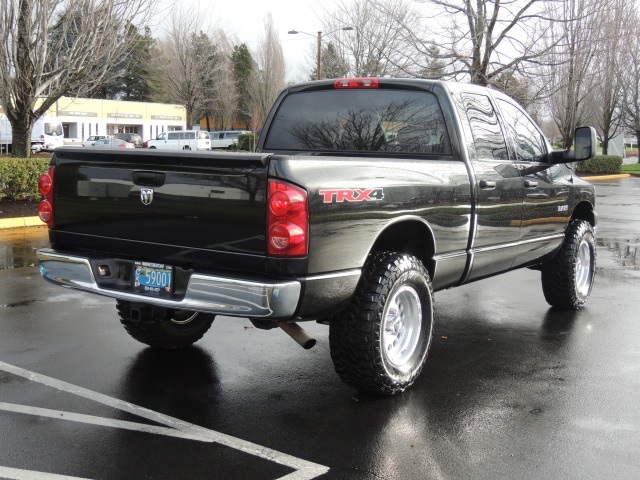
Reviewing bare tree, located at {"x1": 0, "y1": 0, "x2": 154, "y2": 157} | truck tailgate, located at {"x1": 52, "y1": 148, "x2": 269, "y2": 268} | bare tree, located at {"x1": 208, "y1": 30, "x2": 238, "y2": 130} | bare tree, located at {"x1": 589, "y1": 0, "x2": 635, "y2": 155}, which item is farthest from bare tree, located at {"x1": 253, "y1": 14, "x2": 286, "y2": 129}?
truck tailgate, located at {"x1": 52, "y1": 148, "x2": 269, "y2": 268}

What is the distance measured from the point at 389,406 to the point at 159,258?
63.5 inches

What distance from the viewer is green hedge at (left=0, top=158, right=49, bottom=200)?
45.8 ft

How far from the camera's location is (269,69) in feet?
192

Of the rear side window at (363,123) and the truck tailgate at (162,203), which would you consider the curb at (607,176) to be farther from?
the truck tailgate at (162,203)

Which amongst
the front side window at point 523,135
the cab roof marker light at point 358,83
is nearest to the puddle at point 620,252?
the front side window at point 523,135

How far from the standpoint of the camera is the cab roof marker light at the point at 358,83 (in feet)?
18.4

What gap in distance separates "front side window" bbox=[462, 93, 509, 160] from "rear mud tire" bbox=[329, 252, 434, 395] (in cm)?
133

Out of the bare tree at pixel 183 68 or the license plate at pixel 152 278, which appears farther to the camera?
the bare tree at pixel 183 68

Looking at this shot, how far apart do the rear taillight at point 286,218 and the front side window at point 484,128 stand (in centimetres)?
211

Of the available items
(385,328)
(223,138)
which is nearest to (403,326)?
(385,328)

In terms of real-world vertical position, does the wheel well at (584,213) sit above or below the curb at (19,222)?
above

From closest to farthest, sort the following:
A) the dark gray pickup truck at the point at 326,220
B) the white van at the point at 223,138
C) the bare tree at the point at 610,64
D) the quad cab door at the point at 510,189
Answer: the dark gray pickup truck at the point at 326,220
the quad cab door at the point at 510,189
the bare tree at the point at 610,64
the white van at the point at 223,138

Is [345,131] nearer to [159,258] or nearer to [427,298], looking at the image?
[427,298]

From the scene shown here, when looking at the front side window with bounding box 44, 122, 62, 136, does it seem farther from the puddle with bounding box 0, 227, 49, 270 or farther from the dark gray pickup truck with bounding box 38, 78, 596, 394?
the dark gray pickup truck with bounding box 38, 78, 596, 394
